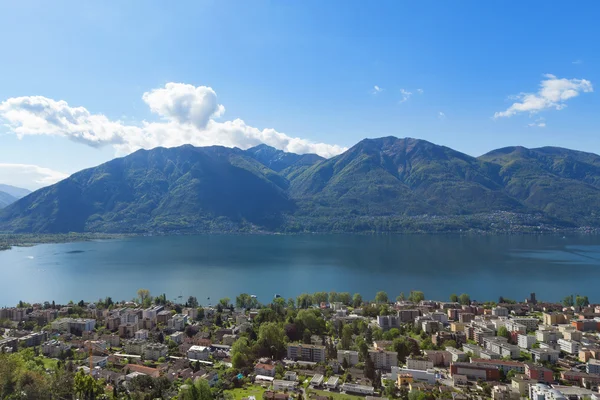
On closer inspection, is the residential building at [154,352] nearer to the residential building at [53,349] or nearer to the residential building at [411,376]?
the residential building at [53,349]

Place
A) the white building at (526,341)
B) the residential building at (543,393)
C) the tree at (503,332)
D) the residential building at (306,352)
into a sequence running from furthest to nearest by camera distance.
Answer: the tree at (503,332), the white building at (526,341), the residential building at (306,352), the residential building at (543,393)

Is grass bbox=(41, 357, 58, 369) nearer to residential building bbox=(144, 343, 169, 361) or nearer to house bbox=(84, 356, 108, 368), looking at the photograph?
house bbox=(84, 356, 108, 368)

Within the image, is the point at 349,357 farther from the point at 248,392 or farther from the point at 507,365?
the point at 507,365

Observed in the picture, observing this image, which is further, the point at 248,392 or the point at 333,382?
the point at 333,382

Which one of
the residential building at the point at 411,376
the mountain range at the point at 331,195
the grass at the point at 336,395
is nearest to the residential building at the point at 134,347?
the grass at the point at 336,395

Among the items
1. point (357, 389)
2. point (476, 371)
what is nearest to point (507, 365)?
point (476, 371)

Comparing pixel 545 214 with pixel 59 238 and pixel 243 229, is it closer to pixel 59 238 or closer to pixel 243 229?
pixel 243 229
